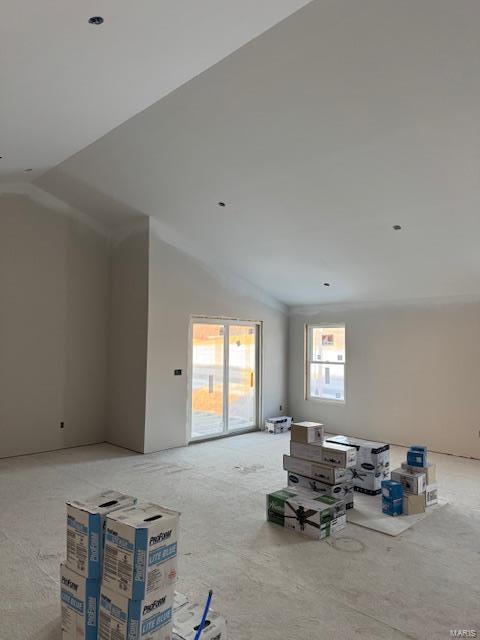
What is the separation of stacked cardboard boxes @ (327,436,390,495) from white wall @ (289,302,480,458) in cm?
204

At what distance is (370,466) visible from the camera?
15.6ft

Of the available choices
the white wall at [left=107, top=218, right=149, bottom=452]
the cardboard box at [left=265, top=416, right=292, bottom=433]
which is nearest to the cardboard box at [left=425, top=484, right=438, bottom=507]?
the cardboard box at [left=265, top=416, right=292, bottom=433]

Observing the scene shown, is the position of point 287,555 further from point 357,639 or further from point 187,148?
point 187,148

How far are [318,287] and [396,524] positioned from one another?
158 inches

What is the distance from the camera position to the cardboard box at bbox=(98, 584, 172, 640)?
6.64ft

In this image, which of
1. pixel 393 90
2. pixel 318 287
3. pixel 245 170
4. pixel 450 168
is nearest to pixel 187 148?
pixel 245 170

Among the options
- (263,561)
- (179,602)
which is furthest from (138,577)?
(263,561)

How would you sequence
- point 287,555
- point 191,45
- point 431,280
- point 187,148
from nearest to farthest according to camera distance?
1. point 191,45
2. point 287,555
3. point 187,148
4. point 431,280

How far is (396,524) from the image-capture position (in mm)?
3994

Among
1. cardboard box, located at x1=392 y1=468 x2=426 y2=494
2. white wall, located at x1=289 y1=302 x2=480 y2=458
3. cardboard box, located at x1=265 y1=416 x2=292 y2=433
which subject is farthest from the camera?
cardboard box, located at x1=265 y1=416 x2=292 y2=433

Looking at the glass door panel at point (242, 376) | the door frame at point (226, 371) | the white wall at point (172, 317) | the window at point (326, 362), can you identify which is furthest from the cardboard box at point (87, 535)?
the window at point (326, 362)

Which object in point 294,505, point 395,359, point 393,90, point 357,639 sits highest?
point 393,90

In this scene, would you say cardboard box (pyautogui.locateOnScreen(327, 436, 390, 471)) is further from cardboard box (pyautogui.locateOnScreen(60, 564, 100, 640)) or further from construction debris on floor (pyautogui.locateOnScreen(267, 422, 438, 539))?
cardboard box (pyautogui.locateOnScreen(60, 564, 100, 640))

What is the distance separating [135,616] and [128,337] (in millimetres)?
4949
